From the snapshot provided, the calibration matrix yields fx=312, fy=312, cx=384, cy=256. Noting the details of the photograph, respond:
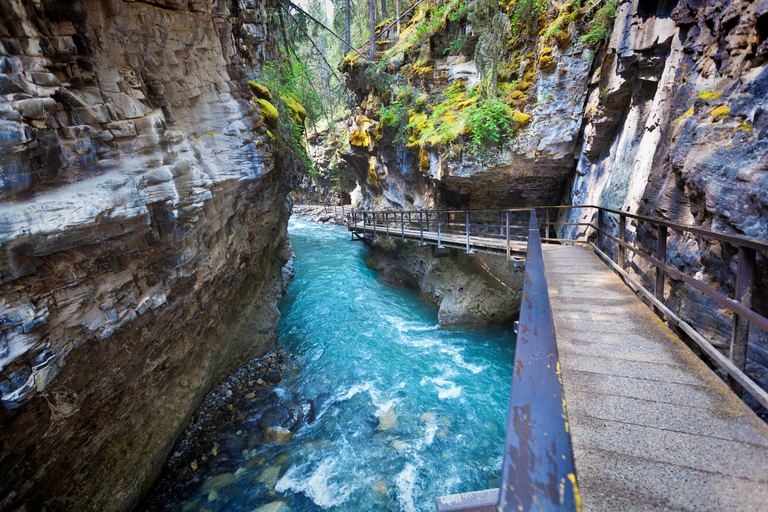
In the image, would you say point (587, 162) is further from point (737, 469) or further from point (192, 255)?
point (192, 255)

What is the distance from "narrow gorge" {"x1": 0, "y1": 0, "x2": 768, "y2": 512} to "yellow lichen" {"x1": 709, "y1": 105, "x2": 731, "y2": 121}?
0.8 inches

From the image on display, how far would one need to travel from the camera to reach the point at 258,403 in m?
6.59

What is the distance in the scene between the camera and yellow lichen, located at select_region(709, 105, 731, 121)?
3.36 m

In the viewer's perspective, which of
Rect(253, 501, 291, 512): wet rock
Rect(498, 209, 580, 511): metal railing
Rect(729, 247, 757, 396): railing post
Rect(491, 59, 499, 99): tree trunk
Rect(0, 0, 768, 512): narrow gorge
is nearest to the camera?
Rect(498, 209, 580, 511): metal railing

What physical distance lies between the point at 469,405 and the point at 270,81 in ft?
28.9

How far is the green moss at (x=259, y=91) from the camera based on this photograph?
262 inches

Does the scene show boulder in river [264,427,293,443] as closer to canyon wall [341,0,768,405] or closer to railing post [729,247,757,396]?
railing post [729,247,757,396]

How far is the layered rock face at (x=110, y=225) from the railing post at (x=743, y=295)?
5224 mm

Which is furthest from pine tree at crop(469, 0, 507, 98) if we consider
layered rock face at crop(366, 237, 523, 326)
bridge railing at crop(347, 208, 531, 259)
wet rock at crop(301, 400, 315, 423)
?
wet rock at crop(301, 400, 315, 423)

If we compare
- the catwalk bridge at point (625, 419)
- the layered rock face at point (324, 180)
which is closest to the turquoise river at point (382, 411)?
the catwalk bridge at point (625, 419)

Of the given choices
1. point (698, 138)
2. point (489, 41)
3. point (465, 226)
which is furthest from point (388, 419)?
point (489, 41)

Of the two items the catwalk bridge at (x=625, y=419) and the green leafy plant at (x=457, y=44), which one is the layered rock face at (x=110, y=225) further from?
the green leafy plant at (x=457, y=44)

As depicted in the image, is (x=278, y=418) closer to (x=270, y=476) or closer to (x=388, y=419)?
(x=270, y=476)

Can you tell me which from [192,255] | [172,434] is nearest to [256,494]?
[172,434]
